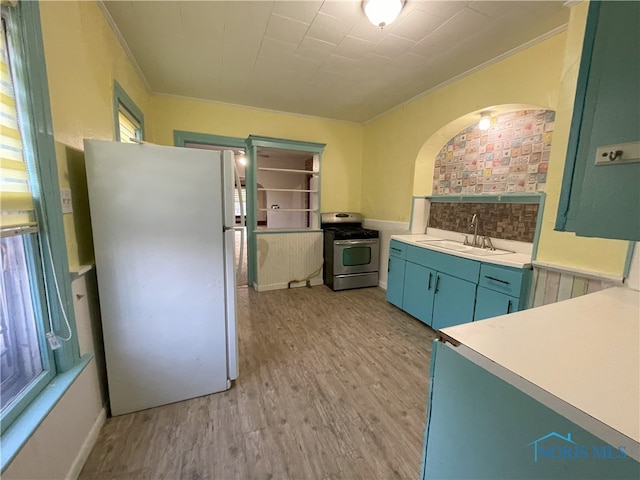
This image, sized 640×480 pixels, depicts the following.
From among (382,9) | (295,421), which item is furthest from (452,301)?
(382,9)

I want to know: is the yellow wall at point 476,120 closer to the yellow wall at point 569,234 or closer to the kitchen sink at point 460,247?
the yellow wall at point 569,234

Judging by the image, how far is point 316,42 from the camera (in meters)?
2.13

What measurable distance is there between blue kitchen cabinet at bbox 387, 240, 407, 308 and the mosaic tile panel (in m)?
0.93

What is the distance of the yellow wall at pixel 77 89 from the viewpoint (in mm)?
1213

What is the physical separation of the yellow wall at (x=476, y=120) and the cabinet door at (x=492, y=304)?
1.24 ft

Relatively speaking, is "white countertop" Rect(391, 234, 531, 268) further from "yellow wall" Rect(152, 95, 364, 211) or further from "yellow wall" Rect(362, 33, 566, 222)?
"yellow wall" Rect(152, 95, 364, 211)

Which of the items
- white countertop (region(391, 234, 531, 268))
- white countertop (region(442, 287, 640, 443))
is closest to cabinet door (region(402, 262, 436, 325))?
white countertop (region(391, 234, 531, 268))

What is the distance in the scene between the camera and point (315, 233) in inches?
156

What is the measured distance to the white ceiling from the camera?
176 centimetres

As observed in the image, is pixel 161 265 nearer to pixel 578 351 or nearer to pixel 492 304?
pixel 578 351

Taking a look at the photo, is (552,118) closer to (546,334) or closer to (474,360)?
(546,334)

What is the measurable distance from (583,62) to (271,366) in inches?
89.2

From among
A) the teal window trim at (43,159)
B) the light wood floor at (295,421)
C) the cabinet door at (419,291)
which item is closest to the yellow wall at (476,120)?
the cabinet door at (419,291)

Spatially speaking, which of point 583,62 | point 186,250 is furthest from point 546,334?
point 186,250
